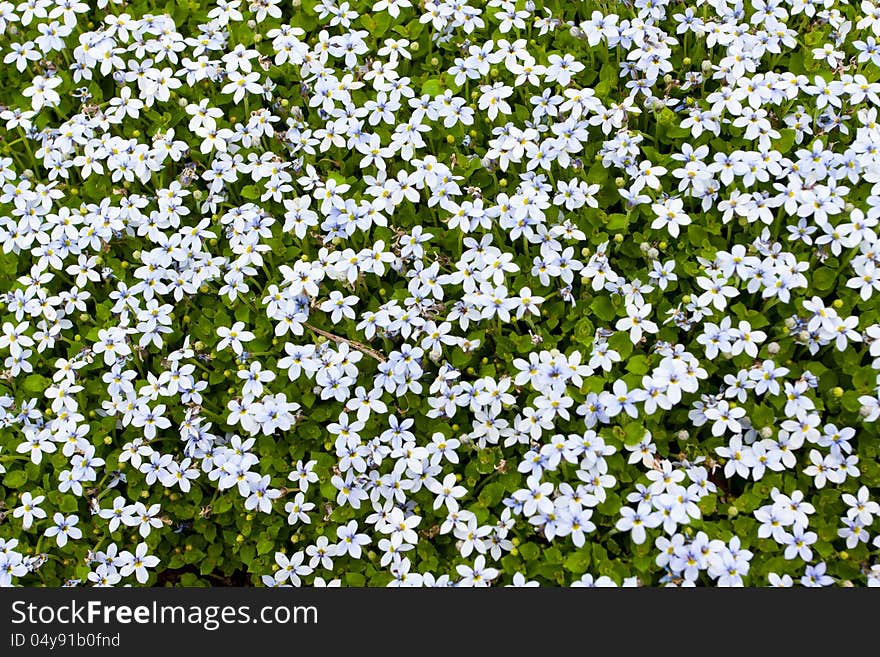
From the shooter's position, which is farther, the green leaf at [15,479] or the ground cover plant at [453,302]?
the green leaf at [15,479]

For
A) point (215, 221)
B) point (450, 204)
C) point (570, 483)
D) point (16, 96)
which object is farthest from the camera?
point (16, 96)

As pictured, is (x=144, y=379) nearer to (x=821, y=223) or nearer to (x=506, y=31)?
(x=506, y=31)

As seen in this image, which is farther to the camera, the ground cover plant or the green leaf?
the green leaf

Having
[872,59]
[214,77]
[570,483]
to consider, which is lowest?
[570,483]

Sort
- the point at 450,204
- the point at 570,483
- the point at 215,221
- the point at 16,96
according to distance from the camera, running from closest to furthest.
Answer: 1. the point at 570,483
2. the point at 450,204
3. the point at 215,221
4. the point at 16,96

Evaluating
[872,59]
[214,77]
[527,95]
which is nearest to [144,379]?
[214,77]

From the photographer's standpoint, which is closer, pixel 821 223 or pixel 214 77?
pixel 821 223

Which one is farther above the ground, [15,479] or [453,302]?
[453,302]

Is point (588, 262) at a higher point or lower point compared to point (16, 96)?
lower
